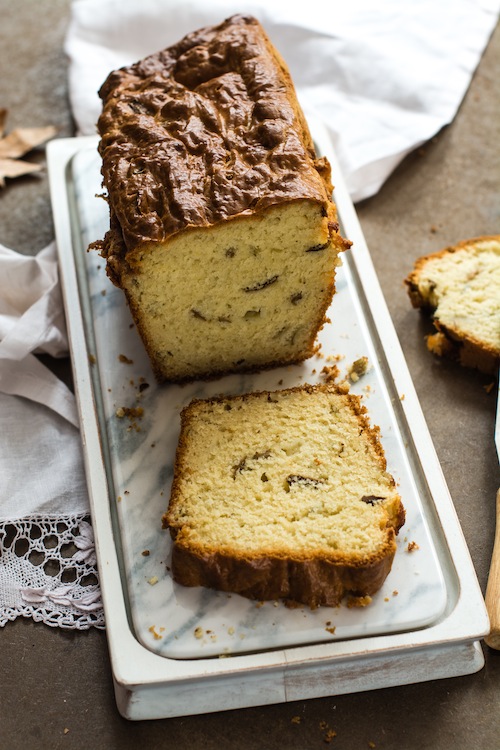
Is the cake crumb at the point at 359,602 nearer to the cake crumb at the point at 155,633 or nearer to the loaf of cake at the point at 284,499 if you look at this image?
→ the loaf of cake at the point at 284,499

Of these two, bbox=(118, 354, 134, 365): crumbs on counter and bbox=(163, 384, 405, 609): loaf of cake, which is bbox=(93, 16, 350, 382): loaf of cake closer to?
bbox=(118, 354, 134, 365): crumbs on counter

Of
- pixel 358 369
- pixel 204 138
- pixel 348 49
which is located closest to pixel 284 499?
pixel 358 369

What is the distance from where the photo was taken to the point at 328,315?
375 cm

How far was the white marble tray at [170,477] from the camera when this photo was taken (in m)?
2.89

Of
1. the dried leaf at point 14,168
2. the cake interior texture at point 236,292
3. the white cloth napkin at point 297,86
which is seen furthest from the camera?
the dried leaf at point 14,168

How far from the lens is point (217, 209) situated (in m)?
3.05

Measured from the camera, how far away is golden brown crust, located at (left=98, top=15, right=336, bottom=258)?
10.1 feet

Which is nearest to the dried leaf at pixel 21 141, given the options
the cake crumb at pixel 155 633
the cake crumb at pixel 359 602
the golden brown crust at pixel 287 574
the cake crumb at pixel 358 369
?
the cake crumb at pixel 358 369

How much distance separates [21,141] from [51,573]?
2525 millimetres

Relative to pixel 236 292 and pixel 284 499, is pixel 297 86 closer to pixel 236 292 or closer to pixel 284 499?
pixel 236 292

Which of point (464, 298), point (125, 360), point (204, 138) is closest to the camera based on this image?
point (204, 138)

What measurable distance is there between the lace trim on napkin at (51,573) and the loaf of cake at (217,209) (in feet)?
2.40

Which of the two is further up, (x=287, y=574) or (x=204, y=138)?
(x=204, y=138)

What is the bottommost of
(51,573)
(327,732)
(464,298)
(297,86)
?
(51,573)
